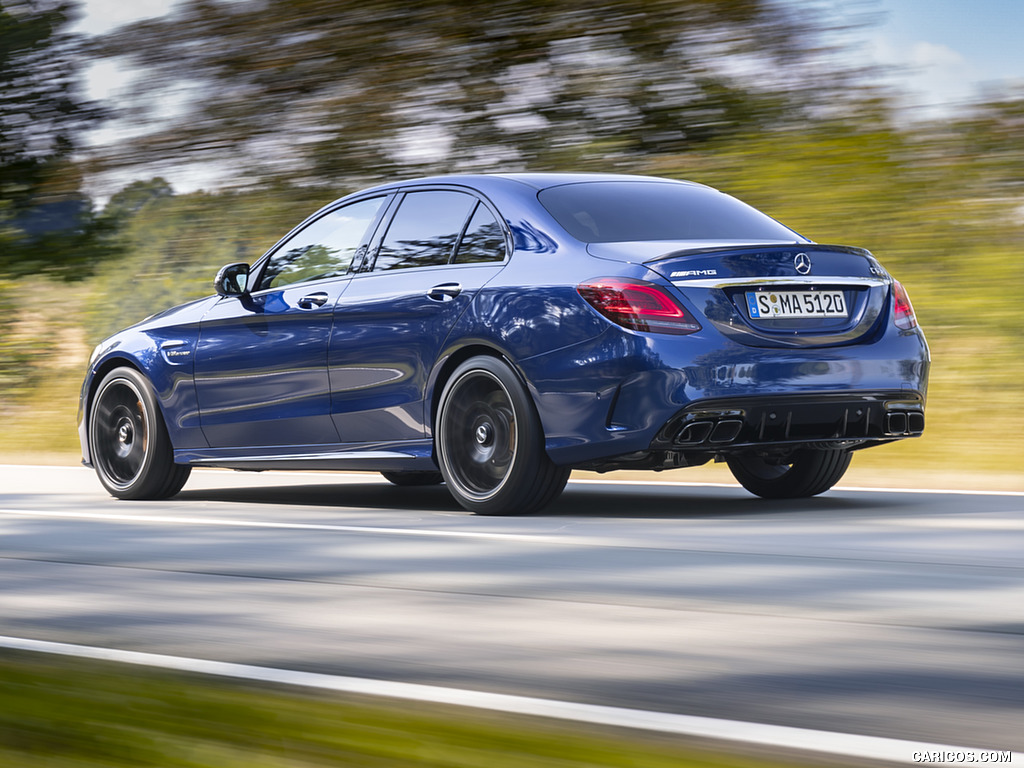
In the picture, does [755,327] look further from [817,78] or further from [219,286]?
[817,78]

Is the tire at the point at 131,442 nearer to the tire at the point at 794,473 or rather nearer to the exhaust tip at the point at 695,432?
the tire at the point at 794,473

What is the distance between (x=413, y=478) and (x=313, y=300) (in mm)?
2070

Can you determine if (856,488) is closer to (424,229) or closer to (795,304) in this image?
(795,304)

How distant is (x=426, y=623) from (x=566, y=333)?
8.86 feet

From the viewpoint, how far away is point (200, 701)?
394 cm

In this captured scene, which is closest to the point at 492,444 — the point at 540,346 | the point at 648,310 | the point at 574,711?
the point at 540,346

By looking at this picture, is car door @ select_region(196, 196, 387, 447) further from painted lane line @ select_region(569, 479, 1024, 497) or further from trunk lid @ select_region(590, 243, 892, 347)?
painted lane line @ select_region(569, 479, 1024, 497)

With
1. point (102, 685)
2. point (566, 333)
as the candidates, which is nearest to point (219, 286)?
point (566, 333)

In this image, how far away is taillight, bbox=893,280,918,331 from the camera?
8.16 metres

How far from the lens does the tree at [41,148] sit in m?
19.1

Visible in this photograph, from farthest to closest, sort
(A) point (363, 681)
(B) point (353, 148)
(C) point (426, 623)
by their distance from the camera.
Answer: (B) point (353, 148) → (C) point (426, 623) → (A) point (363, 681)

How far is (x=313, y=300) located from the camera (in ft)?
29.6

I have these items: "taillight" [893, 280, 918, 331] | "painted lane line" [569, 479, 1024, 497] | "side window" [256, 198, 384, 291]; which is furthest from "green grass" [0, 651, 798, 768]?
"painted lane line" [569, 479, 1024, 497]

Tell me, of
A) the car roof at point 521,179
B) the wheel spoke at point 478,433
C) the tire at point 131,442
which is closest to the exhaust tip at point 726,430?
the wheel spoke at point 478,433
